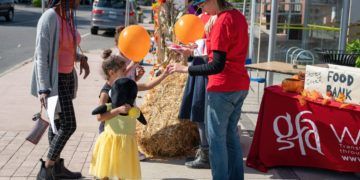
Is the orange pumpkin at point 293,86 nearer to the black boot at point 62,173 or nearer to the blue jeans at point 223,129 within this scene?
the blue jeans at point 223,129

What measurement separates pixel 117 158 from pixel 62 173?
1024 mm

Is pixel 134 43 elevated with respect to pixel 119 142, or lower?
elevated

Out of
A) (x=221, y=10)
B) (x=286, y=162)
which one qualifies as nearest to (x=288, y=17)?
(x=286, y=162)

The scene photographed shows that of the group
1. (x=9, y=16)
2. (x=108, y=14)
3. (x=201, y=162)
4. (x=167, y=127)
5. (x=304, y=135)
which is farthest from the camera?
(x=9, y=16)

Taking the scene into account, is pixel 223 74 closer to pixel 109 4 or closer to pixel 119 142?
pixel 119 142

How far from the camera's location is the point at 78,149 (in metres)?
6.18

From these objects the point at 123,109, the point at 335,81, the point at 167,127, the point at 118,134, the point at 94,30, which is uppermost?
the point at 335,81

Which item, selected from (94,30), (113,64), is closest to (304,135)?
(113,64)

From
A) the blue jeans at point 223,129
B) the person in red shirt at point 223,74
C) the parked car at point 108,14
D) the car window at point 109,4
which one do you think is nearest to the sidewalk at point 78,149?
the blue jeans at point 223,129

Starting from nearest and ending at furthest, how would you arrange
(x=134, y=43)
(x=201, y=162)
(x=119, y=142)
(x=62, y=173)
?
1. (x=119, y=142)
2. (x=134, y=43)
3. (x=62, y=173)
4. (x=201, y=162)

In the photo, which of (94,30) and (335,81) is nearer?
(335,81)

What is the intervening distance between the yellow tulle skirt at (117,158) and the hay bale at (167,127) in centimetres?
145

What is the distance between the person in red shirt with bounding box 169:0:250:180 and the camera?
4.11 m

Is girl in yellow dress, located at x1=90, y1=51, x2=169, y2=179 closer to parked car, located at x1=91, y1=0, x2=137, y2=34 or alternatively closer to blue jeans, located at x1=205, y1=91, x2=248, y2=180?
blue jeans, located at x1=205, y1=91, x2=248, y2=180
